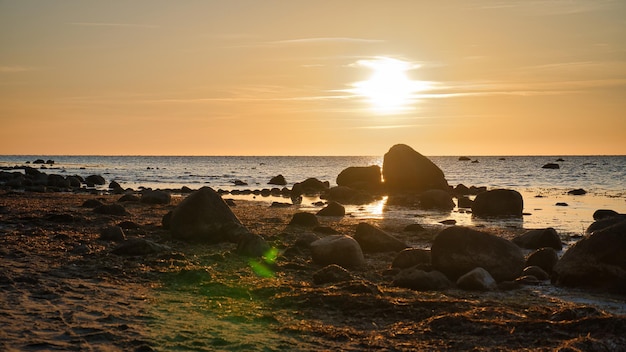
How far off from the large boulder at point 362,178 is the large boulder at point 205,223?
33.7 metres

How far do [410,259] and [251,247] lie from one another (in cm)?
404

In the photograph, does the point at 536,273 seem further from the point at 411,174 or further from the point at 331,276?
the point at 411,174

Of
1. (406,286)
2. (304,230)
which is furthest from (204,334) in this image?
(304,230)

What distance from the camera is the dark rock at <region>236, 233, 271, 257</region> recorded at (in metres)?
15.2

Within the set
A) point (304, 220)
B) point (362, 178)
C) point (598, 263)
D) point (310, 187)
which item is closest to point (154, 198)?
point (304, 220)

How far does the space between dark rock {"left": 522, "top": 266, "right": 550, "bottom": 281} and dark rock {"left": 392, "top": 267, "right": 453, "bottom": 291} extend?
7.69ft

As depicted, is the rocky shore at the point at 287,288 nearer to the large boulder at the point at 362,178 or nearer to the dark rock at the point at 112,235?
the dark rock at the point at 112,235

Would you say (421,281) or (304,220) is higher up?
(304,220)

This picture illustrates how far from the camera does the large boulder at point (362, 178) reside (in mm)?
51531

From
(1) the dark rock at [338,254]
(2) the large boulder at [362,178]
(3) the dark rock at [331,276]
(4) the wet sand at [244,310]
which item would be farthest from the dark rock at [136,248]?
(2) the large boulder at [362,178]

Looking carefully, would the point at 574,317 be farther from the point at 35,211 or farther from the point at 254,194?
the point at 254,194

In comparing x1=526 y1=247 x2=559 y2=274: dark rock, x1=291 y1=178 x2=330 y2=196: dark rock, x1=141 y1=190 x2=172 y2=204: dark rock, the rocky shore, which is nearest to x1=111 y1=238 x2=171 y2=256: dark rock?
the rocky shore

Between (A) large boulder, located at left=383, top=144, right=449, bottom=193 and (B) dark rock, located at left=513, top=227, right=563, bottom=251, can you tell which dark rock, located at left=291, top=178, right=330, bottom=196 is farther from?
(B) dark rock, located at left=513, top=227, right=563, bottom=251

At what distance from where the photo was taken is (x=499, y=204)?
101 ft
